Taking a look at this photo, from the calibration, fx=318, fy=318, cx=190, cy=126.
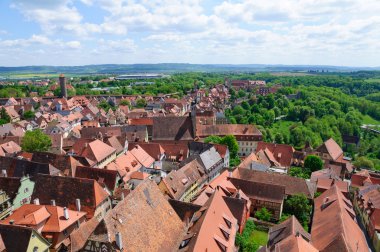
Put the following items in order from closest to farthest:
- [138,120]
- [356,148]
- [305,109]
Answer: [138,120] < [356,148] < [305,109]

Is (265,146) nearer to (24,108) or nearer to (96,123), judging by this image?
(96,123)

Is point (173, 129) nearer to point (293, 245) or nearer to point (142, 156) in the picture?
point (142, 156)

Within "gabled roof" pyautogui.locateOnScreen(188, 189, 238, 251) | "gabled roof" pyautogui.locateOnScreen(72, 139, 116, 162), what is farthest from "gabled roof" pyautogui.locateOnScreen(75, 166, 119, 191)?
"gabled roof" pyautogui.locateOnScreen(188, 189, 238, 251)

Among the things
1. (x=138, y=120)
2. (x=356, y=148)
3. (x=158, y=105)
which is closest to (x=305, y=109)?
(x=356, y=148)

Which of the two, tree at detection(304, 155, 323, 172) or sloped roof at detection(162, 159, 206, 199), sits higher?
sloped roof at detection(162, 159, 206, 199)

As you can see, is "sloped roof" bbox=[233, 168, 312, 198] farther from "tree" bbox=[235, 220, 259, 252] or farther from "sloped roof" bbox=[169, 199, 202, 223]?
"sloped roof" bbox=[169, 199, 202, 223]

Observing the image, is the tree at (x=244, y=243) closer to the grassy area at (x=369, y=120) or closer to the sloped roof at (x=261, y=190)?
the sloped roof at (x=261, y=190)

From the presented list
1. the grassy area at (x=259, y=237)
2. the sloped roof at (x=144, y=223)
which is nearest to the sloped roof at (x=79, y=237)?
the sloped roof at (x=144, y=223)
